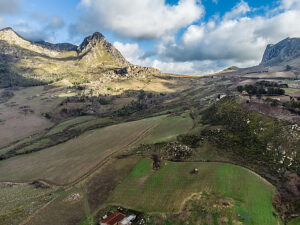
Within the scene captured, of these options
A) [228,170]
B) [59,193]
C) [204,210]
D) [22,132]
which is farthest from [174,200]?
[22,132]

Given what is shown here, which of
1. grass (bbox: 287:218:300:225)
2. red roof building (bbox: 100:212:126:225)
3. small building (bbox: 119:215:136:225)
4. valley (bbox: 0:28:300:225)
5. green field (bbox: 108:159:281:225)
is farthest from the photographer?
valley (bbox: 0:28:300:225)

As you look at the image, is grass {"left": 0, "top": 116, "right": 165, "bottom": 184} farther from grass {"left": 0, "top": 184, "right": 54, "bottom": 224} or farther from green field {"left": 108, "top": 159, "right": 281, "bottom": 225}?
green field {"left": 108, "top": 159, "right": 281, "bottom": 225}

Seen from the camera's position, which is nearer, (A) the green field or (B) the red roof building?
(A) the green field

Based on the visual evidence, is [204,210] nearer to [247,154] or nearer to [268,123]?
[247,154]

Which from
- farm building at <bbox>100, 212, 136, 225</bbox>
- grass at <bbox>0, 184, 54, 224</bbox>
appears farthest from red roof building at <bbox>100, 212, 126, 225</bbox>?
grass at <bbox>0, 184, 54, 224</bbox>

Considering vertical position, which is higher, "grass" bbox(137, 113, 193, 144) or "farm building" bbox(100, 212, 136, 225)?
"grass" bbox(137, 113, 193, 144)

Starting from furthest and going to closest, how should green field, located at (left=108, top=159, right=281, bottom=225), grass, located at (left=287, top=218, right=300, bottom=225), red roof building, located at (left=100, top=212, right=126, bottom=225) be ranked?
red roof building, located at (left=100, top=212, right=126, bottom=225)
green field, located at (left=108, top=159, right=281, bottom=225)
grass, located at (left=287, top=218, right=300, bottom=225)

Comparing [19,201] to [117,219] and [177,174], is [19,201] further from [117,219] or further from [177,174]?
[177,174]
